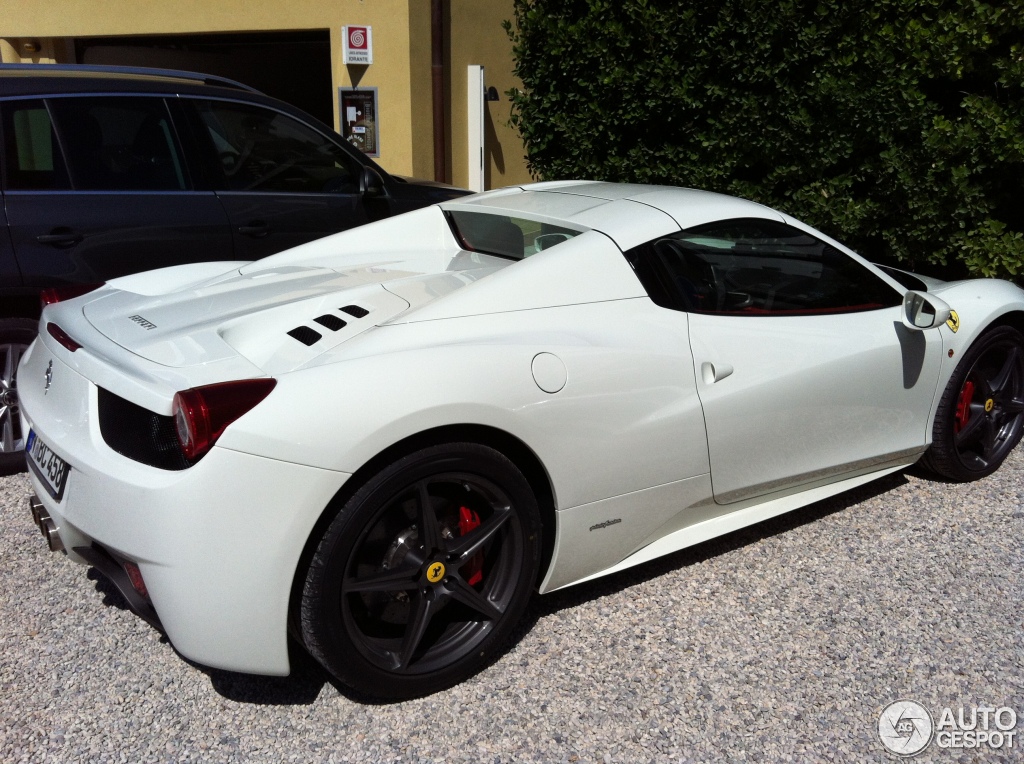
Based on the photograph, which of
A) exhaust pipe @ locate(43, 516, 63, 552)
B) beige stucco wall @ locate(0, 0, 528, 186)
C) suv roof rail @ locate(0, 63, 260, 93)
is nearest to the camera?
exhaust pipe @ locate(43, 516, 63, 552)

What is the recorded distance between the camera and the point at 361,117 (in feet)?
35.4

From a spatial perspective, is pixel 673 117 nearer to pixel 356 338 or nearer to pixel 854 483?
pixel 854 483

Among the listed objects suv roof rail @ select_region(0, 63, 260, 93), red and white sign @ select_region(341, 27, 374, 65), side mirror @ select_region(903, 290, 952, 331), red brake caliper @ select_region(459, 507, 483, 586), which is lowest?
red brake caliper @ select_region(459, 507, 483, 586)

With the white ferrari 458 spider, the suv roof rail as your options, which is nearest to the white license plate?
the white ferrari 458 spider

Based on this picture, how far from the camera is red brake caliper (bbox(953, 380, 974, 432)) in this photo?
14.0 ft

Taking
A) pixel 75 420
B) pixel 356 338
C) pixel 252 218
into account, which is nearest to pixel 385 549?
pixel 356 338

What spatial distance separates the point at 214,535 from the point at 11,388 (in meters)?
2.52

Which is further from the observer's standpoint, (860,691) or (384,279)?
(384,279)

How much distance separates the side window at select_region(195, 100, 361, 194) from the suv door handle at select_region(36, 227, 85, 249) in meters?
0.86

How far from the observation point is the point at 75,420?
2.75 meters

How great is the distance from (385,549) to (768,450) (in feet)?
4.83

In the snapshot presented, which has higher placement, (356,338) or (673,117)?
(673,117)

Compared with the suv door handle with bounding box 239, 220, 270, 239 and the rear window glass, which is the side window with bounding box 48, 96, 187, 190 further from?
the rear window glass

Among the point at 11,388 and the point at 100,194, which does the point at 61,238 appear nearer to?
the point at 100,194
